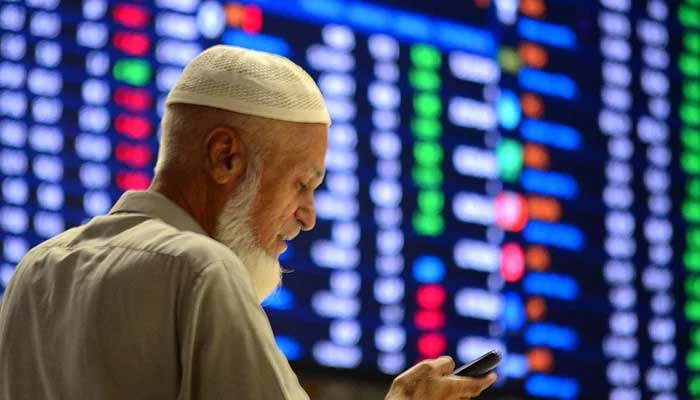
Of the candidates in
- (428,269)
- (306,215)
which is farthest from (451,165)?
(306,215)

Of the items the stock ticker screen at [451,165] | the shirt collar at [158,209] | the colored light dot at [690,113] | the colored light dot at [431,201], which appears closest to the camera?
the shirt collar at [158,209]

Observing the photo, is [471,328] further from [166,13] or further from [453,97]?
[166,13]

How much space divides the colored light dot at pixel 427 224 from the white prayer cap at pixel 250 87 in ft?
6.88

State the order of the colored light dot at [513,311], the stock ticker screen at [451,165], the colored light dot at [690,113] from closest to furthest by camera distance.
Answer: the stock ticker screen at [451,165], the colored light dot at [513,311], the colored light dot at [690,113]

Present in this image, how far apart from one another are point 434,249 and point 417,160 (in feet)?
0.81

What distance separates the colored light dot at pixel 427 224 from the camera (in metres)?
3.64

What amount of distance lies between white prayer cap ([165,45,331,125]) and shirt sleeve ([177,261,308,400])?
0.77 feet

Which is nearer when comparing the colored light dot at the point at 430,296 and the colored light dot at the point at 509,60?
the colored light dot at the point at 430,296

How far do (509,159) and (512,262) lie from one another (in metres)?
0.30

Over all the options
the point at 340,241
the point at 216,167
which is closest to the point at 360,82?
the point at 340,241

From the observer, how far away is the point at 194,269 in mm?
1316

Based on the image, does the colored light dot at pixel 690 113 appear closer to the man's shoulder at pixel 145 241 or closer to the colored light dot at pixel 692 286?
the colored light dot at pixel 692 286

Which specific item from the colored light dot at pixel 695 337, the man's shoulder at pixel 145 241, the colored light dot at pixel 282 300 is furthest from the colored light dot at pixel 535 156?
the man's shoulder at pixel 145 241

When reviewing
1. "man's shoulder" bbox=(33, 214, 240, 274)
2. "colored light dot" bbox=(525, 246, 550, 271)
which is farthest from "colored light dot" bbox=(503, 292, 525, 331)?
"man's shoulder" bbox=(33, 214, 240, 274)
